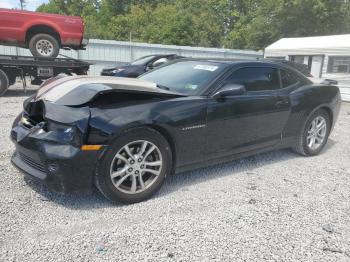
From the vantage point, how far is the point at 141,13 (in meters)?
41.0

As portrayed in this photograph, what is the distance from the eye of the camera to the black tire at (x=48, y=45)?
1011cm

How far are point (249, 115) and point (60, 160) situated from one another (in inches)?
90.4

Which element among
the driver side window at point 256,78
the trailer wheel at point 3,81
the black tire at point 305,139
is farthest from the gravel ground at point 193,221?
the trailer wheel at point 3,81

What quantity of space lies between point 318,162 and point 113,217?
327 cm

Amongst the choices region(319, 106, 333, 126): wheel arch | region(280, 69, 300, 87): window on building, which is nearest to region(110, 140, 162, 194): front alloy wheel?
region(280, 69, 300, 87): window on building

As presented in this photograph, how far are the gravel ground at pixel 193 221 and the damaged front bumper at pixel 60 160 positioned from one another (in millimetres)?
310

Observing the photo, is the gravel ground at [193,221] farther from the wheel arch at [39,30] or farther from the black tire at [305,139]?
the wheel arch at [39,30]

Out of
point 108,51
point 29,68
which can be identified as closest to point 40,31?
point 29,68

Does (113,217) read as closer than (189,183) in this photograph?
Yes

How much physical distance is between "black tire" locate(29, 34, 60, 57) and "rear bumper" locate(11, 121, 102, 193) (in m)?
8.14

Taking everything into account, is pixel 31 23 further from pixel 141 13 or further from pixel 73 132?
pixel 141 13

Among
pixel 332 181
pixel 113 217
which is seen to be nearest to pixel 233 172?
pixel 332 181

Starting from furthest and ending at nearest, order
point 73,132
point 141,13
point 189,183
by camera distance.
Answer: point 141,13 → point 189,183 → point 73,132

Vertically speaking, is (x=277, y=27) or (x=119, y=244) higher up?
(x=277, y=27)
